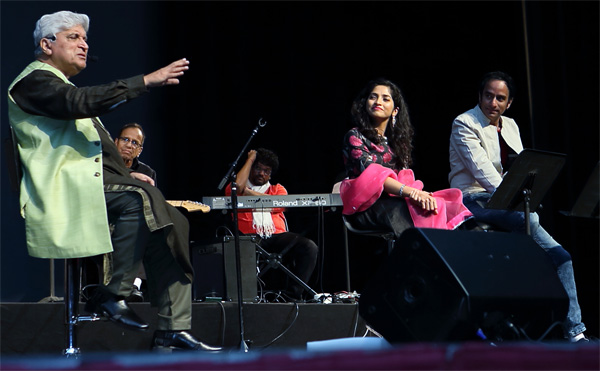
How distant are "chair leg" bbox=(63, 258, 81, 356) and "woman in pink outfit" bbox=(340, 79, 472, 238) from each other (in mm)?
1251

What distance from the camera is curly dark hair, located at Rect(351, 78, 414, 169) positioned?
3.53m

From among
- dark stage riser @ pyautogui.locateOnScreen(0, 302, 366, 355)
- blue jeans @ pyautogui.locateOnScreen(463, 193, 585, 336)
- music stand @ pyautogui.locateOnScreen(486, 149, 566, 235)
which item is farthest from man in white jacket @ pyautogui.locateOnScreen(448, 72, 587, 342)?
dark stage riser @ pyautogui.locateOnScreen(0, 302, 366, 355)

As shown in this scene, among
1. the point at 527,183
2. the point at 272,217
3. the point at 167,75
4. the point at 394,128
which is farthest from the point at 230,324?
the point at 272,217

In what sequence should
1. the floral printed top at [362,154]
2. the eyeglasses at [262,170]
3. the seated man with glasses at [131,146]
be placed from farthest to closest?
the eyeglasses at [262,170] → the seated man with glasses at [131,146] → the floral printed top at [362,154]

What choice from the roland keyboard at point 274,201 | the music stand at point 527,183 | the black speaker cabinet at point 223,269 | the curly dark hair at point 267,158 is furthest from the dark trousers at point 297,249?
the music stand at point 527,183

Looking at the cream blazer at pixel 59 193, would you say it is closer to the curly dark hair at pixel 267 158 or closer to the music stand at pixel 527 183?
the music stand at pixel 527 183

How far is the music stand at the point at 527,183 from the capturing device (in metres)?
3.21

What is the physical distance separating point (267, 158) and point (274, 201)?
0.73m

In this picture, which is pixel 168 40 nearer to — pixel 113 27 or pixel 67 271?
pixel 113 27

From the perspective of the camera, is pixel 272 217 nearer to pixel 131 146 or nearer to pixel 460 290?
pixel 131 146

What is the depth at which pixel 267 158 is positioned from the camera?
5.89 meters

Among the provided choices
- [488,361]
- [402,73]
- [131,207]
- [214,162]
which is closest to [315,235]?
[214,162]

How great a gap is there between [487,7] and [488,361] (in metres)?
5.50

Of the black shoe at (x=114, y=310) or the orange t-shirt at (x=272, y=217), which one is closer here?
the black shoe at (x=114, y=310)
